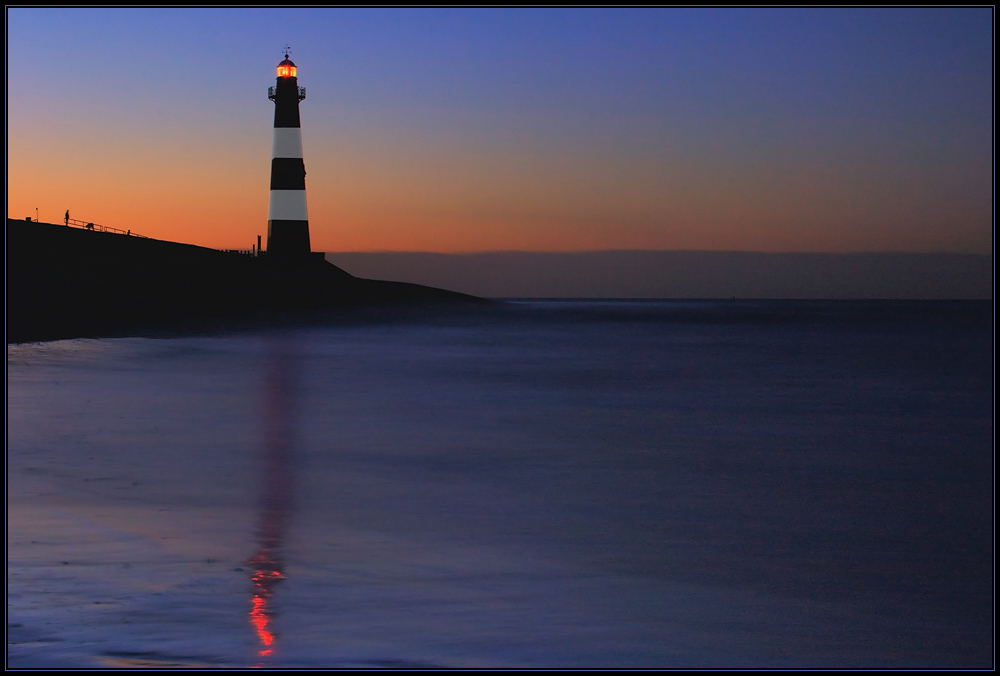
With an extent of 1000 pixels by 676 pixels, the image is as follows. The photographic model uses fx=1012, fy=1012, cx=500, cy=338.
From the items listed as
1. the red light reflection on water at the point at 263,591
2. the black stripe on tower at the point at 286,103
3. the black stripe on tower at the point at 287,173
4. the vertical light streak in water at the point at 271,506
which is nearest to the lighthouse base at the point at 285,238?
the black stripe on tower at the point at 287,173

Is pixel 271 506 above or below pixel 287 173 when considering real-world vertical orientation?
below

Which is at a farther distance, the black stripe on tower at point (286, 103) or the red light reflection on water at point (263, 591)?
the black stripe on tower at point (286, 103)

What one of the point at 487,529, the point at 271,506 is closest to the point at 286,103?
the point at 271,506

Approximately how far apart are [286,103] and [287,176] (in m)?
2.63

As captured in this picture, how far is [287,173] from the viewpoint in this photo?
37.3m

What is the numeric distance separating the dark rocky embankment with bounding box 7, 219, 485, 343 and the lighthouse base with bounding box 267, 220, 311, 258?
23.7 inches

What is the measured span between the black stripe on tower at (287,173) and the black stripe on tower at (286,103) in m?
1.32

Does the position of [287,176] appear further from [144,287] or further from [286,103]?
[144,287]

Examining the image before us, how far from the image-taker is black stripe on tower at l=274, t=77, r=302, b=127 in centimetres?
3669

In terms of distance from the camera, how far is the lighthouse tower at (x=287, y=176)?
36844mm

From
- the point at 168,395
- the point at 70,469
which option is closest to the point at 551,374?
the point at 168,395

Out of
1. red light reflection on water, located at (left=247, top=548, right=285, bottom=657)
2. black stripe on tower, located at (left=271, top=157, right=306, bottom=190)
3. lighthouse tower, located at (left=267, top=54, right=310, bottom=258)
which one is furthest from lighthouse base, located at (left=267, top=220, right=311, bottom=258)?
red light reflection on water, located at (left=247, top=548, right=285, bottom=657)

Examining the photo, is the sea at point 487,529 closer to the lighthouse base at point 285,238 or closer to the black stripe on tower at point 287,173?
the black stripe on tower at point 287,173

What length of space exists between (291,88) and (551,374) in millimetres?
23004
